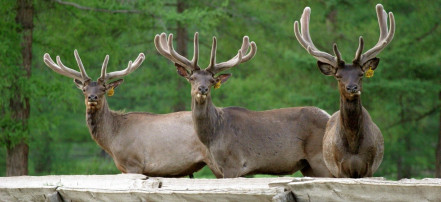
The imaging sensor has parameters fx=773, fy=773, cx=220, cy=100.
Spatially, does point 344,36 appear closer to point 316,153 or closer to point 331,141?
point 316,153

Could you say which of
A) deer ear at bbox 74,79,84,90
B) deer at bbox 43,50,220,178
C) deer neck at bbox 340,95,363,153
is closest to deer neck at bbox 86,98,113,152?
deer at bbox 43,50,220,178

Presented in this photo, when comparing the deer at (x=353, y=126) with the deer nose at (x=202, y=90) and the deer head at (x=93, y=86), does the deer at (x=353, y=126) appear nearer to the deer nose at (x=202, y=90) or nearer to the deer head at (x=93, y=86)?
the deer nose at (x=202, y=90)

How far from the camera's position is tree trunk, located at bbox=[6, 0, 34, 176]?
14297mm

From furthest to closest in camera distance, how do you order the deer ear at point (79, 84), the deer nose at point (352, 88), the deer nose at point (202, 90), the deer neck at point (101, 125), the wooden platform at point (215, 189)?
1. the deer neck at point (101, 125)
2. the deer ear at point (79, 84)
3. the deer nose at point (202, 90)
4. the deer nose at point (352, 88)
5. the wooden platform at point (215, 189)

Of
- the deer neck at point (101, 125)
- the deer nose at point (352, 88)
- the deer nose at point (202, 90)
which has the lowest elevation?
the deer neck at point (101, 125)

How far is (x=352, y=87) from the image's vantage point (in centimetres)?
778

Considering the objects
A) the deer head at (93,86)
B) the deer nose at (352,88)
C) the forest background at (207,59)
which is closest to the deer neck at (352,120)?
the deer nose at (352,88)

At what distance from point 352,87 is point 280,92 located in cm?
1228

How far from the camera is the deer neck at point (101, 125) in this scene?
427 inches

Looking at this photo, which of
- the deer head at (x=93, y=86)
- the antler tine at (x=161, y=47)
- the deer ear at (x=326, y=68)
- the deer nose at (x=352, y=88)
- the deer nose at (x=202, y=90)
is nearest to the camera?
the deer nose at (x=352, y=88)

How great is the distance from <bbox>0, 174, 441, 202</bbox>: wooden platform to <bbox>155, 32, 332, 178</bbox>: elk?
5.47 ft

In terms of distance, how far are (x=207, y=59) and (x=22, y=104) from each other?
5.39 meters

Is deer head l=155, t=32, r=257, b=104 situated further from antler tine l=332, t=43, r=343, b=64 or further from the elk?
antler tine l=332, t=43, r=343, b=64

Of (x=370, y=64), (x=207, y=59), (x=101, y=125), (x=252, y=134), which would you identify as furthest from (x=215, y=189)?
(x=207, y=59)
